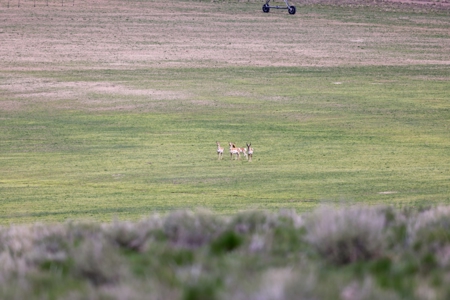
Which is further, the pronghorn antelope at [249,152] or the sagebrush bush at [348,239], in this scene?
the pronghorn antelope at [249,152]

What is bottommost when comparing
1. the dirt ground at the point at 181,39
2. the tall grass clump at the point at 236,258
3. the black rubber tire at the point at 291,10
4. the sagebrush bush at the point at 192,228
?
the dirt ground at the point at 181,39

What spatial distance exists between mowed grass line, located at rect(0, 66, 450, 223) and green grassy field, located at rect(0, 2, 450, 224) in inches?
2.1

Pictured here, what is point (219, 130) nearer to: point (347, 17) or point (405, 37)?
point (405, 37)

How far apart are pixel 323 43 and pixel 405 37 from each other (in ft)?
19.9

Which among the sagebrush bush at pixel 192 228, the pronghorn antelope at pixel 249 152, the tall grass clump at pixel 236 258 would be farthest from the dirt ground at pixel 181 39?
the tall grass clump at pixel 236 258

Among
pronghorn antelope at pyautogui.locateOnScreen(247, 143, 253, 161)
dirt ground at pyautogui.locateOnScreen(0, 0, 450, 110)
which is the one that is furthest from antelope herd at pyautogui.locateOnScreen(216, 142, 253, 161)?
dirt ground at pyautogui.locateOnScreen(0, 0, 450, 110)

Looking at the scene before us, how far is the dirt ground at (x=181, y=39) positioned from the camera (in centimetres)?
4291

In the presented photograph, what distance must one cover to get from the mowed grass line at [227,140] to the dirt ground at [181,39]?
1.86 metres

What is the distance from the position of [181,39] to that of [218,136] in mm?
21396

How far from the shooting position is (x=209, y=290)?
4422 mm

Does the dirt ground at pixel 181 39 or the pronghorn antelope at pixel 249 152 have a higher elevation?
the pronghorn antelope at pixel 249 152

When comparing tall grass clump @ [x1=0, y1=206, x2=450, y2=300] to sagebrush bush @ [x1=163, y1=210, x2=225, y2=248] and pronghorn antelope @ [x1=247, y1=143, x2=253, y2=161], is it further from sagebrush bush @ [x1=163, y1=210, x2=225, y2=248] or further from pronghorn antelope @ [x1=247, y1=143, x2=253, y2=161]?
pronghorn antelope @ [x1=247, y1=143, x2=253, y2=161]

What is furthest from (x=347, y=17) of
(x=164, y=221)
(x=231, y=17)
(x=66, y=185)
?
(x=164, y=221)

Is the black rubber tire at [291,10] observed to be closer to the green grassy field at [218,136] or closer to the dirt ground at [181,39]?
the dirt ground at [181,39]
